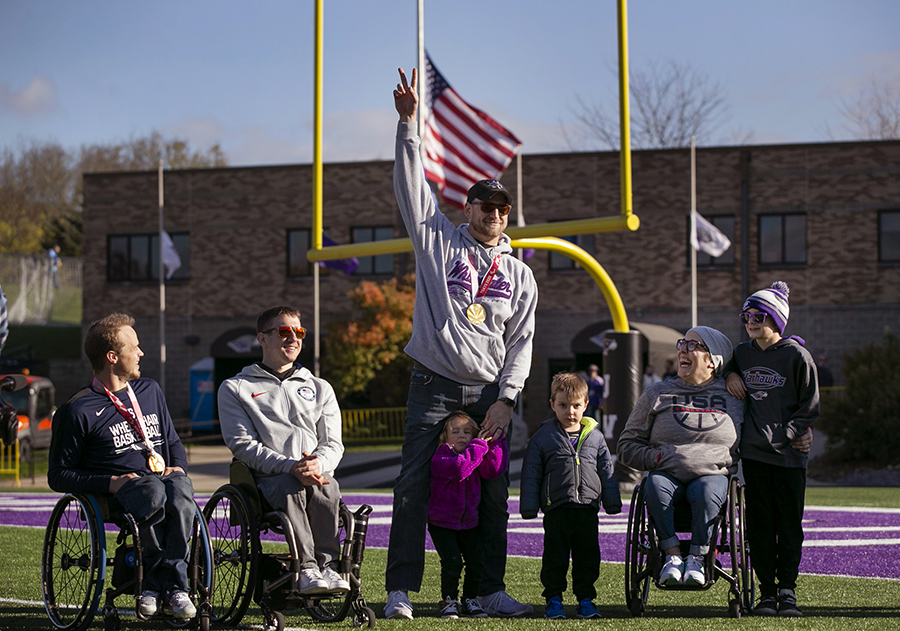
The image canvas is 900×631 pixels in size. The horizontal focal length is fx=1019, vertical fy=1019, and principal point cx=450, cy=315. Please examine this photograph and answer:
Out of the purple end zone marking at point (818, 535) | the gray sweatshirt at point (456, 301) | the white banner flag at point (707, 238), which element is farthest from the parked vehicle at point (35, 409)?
the gray sweatshirt at point (456, 301)

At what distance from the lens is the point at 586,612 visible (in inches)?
202

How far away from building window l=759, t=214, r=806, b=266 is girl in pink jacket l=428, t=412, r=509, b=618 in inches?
1030

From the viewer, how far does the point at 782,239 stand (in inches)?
1167

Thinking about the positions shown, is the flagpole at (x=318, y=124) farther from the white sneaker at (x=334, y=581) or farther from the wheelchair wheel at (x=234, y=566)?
the white sneaker at (x=334, y=581)

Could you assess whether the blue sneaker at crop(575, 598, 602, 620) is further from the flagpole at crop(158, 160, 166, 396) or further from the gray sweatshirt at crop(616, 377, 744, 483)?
the flagpole at crop(158, 160, 166, 396)

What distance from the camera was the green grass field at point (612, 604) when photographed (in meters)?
4.89

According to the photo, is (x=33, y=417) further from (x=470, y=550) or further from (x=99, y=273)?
(x=470, y=550)

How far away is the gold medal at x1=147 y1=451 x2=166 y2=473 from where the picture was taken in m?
4.96

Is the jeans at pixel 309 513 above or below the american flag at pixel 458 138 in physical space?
→ below

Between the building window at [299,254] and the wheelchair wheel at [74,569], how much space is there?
27.0 meters

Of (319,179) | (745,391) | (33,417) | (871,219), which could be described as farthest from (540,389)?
(745,391)

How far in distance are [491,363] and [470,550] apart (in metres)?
0.96

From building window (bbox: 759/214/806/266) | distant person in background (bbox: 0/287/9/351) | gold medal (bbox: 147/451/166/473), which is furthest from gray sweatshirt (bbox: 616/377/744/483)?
building window (bbox: 759/214/806/266)

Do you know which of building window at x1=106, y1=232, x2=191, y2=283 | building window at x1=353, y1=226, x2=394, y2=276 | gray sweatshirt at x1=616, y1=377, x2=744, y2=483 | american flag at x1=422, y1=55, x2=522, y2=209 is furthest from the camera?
building window at x1=106, y1=232, x2=191, y2=283
